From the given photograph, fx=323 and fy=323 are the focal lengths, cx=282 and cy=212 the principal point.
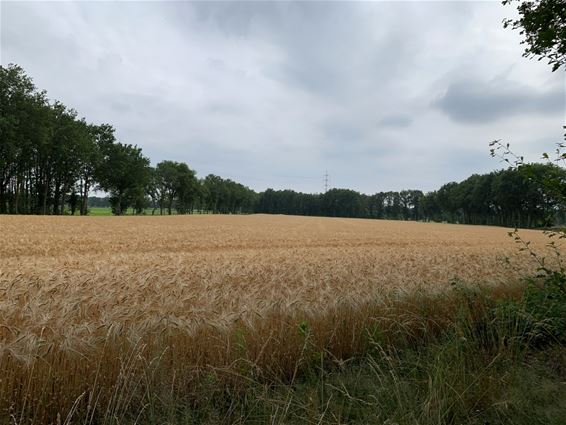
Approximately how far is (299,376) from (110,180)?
9117cm

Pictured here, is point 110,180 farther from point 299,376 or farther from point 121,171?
point 299,376

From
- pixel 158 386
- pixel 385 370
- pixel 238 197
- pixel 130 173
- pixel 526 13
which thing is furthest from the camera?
pixel 238 197

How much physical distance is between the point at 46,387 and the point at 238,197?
156004 millimetres

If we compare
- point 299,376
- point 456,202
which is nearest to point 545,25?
point 299,376

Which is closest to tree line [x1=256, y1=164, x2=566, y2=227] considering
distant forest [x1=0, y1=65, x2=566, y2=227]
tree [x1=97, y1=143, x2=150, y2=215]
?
distant forest [x1=0, y1=65, x2=566, y2=227]

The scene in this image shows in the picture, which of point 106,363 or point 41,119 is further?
point 41,119

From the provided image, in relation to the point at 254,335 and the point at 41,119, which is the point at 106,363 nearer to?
the point at 254,335

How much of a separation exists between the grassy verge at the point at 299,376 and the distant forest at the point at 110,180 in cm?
198

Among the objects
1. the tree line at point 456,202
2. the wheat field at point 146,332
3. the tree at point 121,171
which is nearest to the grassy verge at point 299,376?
the wheat field at point 146,332

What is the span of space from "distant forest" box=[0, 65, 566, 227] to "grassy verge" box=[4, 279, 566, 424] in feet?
6.51

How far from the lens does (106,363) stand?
2945 mm

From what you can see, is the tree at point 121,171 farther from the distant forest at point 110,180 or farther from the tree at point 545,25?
the tree at point 545,25

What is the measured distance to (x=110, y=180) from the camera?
271 feet

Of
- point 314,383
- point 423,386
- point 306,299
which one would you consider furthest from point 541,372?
point 306,299
